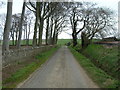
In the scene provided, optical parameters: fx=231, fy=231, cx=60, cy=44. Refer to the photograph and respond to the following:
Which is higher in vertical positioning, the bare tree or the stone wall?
the bare tree

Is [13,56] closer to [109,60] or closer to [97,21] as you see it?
[109,60]

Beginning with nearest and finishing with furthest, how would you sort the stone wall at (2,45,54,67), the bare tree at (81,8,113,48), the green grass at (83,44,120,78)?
the stone wall at (2,45,54,67) < the green grass at (83,44,120,78) < the bare tree at (81,8,113,48)

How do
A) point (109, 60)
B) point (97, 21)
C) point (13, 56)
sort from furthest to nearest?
point (97, 21) → point (109, 60) → point (13, 56)

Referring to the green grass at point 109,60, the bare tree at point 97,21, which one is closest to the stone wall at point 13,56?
the green grass at point 109,60

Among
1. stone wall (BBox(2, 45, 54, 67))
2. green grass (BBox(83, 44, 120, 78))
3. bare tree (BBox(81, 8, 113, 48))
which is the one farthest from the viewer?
bare tree (BBox(81, 8, 113, 48))

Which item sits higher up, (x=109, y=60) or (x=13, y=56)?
(x=13, y=56)

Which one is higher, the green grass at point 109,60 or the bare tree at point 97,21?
the bare tree at point 97,21

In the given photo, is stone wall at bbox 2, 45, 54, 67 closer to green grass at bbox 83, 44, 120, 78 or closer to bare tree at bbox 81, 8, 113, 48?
green grass at bbox 83, 44, 120, 78

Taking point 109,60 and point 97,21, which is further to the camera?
point 97,21

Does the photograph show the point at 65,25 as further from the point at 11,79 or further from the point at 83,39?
the point at 11,79

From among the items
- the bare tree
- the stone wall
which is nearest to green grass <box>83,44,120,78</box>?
the stone wall

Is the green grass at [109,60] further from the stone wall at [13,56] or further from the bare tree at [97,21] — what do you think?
the bare tree at [97,21]

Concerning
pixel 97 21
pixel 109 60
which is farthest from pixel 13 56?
pixel 97 21

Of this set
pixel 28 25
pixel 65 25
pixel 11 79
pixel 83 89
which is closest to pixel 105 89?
pixel 83 89
